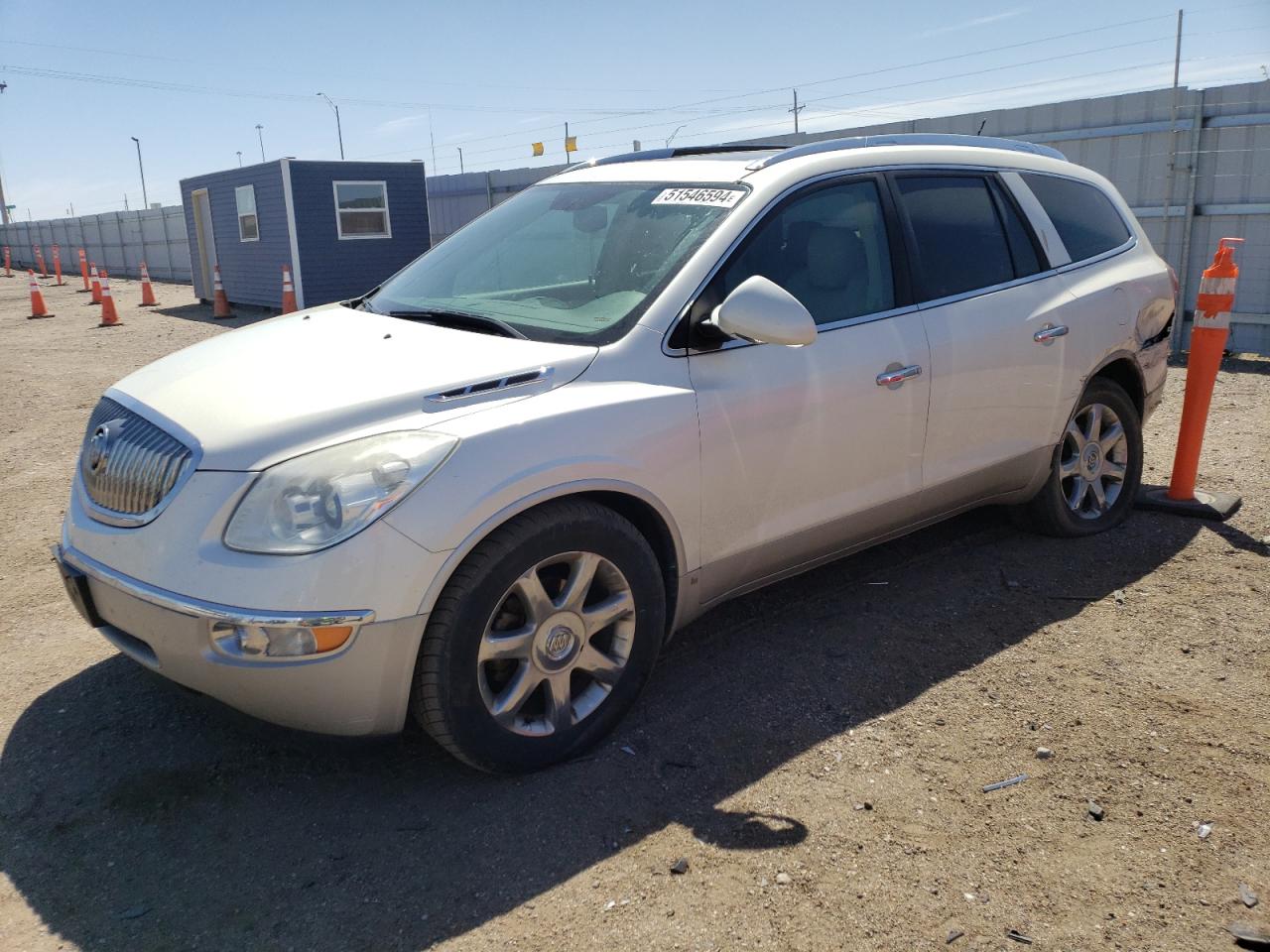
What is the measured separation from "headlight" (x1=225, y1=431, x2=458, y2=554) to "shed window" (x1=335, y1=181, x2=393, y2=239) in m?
18.5

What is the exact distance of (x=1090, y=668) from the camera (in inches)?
151

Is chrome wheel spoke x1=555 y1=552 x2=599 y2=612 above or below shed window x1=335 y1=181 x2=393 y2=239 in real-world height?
below

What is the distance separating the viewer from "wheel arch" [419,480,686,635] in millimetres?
2783

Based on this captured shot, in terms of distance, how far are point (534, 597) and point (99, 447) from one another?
1449mm

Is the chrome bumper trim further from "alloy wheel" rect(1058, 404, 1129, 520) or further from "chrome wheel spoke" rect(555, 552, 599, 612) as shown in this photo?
"alloy wheel" rect(1058, 404, 1129, 520)

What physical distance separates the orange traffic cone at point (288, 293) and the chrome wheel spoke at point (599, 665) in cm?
1601

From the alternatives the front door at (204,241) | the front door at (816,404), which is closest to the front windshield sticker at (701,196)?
the front door at (816,404)

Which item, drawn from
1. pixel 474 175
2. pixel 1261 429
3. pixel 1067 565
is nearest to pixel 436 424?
pixel 1067 565

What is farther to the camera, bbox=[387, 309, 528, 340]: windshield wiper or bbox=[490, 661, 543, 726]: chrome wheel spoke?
bbox=[387, 309, 528, 340]: windshield wiper

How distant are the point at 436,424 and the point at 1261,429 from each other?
6.86 metres

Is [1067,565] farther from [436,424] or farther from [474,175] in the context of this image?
[474,175]

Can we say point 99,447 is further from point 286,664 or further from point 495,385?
point 495,385

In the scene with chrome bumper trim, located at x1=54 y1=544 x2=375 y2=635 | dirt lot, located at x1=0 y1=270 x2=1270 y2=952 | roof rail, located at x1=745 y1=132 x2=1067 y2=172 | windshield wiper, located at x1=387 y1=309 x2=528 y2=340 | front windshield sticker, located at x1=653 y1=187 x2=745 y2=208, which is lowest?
dirt lot, located at x1=0 y1=270 x2=1270 y2=952

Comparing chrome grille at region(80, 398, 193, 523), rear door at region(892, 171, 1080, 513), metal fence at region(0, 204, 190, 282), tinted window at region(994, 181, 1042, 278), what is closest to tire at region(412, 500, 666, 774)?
chrome grille at region(80, 398, 193, 523)
